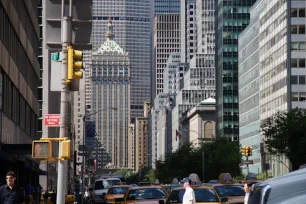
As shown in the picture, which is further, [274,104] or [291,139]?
[274,104]

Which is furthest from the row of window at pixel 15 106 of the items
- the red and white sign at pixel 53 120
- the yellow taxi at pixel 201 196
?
the red and white sign at pixel 53 120

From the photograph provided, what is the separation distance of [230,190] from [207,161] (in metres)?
95.3

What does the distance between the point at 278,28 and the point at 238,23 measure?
50.8 meters

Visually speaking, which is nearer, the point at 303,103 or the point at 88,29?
the point at 88,29

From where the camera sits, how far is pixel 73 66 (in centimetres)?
1620

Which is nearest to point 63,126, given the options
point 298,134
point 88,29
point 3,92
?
point 88,29

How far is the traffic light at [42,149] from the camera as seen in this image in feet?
52.9

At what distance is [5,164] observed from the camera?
146 ft

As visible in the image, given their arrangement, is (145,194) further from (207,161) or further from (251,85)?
(251,85)

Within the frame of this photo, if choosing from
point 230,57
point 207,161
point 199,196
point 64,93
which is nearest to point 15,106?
point 199,196

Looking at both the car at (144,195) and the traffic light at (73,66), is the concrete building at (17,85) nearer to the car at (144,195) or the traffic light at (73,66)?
the car at (144,195)

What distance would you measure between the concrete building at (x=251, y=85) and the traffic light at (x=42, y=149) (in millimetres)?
109694

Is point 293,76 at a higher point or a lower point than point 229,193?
higher

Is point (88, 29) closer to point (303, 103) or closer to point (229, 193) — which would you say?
point (229, 193)
